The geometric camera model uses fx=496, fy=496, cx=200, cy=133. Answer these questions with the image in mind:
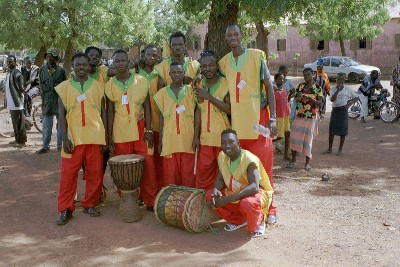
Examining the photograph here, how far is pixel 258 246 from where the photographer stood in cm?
473

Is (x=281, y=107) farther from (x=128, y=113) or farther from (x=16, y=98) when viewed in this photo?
(x=16, y=98)

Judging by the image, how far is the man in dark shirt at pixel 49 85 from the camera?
883 cm

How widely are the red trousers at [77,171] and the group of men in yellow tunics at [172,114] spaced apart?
0.04 ft

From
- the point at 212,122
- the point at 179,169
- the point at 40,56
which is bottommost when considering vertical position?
the point at 179,169

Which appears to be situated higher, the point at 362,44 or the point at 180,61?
the point at 362,44

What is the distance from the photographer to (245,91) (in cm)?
516

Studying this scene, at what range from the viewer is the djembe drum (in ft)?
17.3

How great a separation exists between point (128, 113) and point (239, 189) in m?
1.49

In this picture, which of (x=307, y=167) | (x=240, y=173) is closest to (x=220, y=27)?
(x=307, y=167)

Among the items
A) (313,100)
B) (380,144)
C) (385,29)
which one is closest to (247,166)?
(313,100)

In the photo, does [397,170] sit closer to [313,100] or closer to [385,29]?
[313,100]

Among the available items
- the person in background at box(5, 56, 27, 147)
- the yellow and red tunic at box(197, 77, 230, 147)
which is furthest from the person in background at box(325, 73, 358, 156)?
the person in background at box(5, 56, 27, 147)

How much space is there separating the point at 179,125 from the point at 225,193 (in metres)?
0.90

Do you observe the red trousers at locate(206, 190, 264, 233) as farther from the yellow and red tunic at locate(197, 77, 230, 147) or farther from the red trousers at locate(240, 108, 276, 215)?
the yellow and red tunic at locate(197, 77, 230, 147)
